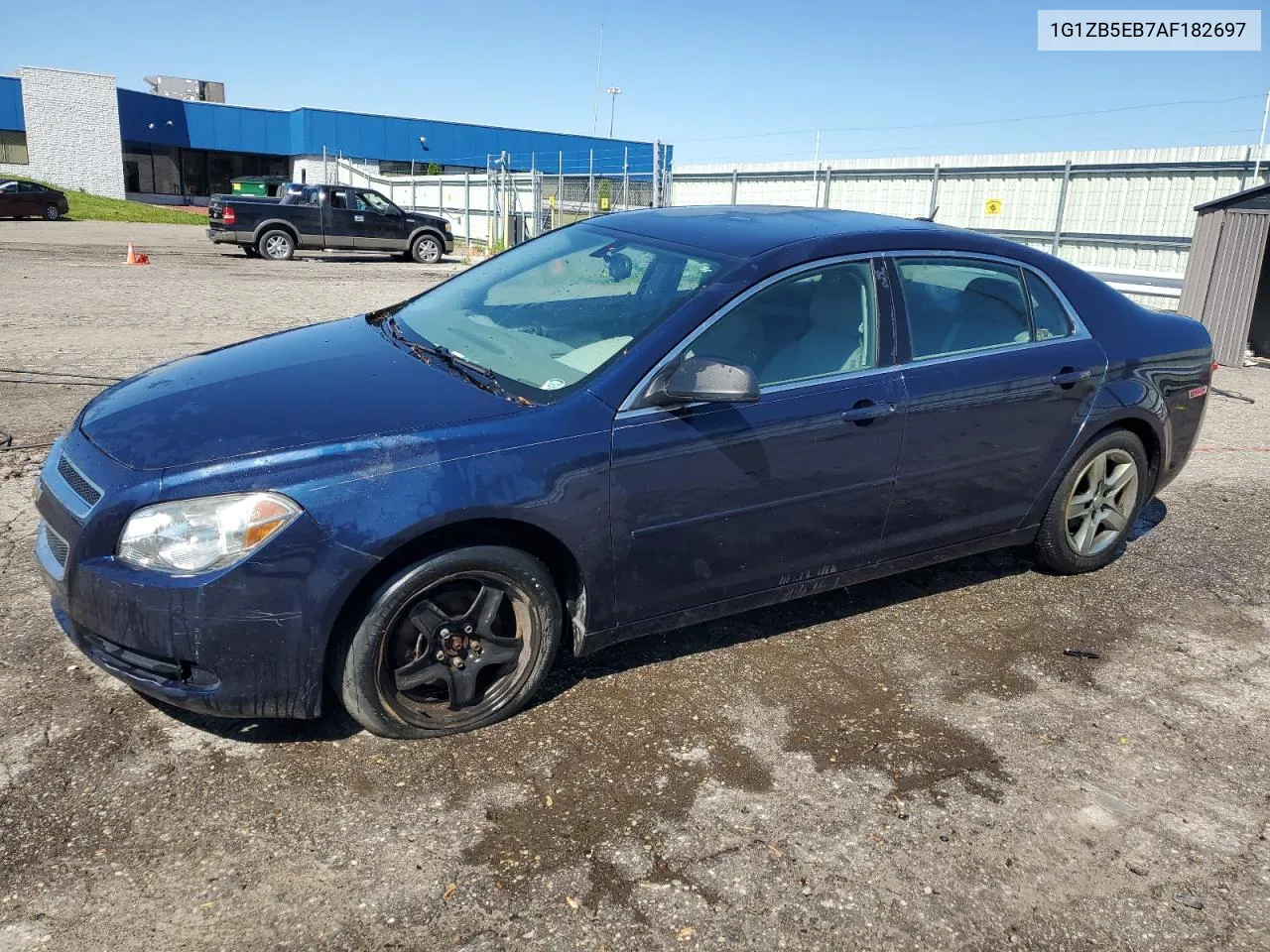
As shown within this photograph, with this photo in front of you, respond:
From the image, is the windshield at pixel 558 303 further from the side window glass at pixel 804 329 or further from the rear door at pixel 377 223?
the rear door at pixel 377 223

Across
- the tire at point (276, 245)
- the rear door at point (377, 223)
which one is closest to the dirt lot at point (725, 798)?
the tire at point (276, 245)

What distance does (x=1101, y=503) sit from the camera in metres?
4.82

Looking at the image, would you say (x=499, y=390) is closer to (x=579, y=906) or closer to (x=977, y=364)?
(x=579, y=906)

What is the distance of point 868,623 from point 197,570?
2.71m

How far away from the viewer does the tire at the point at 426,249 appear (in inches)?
918

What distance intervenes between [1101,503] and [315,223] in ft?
66.6

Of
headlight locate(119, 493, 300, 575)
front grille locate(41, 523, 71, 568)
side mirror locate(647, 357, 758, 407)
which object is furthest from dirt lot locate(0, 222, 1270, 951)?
side mirror locate(647, 357, 758, 407)

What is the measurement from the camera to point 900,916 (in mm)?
2588

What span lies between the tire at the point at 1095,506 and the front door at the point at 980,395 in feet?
0.77

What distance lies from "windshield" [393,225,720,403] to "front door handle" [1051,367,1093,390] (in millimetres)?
1700

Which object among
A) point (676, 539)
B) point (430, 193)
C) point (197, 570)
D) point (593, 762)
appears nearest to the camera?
point (197, 570)

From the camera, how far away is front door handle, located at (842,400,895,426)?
3.75 meters

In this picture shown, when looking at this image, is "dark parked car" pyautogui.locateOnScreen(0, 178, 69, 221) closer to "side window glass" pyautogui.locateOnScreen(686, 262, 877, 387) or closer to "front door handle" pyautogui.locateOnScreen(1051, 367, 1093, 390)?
"side window glass" pyautogui.locateOnScreen(686, 262, 877, 387)

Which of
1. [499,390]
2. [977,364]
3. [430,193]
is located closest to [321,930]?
[499,390]
